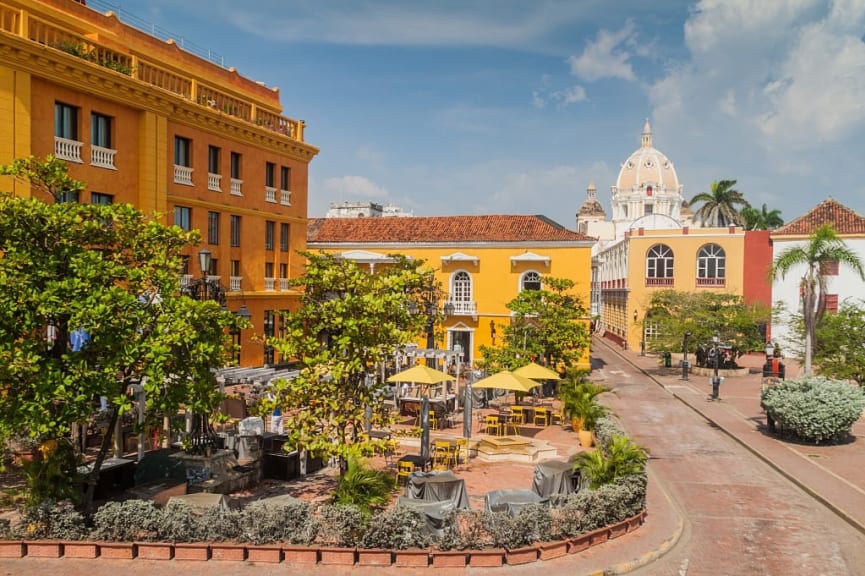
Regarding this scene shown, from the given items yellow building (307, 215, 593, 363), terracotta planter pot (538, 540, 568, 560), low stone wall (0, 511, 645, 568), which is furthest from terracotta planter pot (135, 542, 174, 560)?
yellow building (307, 215, 593, 363)

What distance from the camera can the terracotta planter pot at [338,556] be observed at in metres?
10.9

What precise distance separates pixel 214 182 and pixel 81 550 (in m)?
17.6

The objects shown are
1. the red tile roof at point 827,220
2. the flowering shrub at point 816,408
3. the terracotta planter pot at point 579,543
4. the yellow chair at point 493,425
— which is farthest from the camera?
the red tile roof at point 827,220

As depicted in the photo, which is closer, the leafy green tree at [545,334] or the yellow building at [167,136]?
the yellow building at [167,136]

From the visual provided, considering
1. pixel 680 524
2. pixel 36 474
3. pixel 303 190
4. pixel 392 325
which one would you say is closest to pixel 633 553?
pixel 680 524

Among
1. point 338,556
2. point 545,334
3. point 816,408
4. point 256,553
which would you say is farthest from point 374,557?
point 545,334

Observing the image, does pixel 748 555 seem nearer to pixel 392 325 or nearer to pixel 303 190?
pixel 392 325

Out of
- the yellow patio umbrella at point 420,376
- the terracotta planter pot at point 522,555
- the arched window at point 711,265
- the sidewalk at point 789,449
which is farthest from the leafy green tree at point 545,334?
the arched window at point 711,265

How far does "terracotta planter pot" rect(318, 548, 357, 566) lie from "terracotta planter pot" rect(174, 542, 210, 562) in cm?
180

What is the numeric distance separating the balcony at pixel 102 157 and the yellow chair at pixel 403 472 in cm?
1360

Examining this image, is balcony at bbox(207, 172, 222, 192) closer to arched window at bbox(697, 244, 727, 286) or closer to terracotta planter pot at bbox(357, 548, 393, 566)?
terracotta planter pot at bbox(357, 548, 393, 566)

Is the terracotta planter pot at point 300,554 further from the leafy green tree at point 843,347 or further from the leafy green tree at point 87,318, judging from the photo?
the leafy green tree at point 843,347

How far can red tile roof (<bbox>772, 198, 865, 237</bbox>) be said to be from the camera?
43719 mm

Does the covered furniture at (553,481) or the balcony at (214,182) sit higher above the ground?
the balcony at (214,182)
